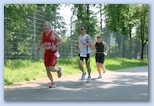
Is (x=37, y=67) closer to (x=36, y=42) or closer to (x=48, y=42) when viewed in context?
(x=36, y=42)

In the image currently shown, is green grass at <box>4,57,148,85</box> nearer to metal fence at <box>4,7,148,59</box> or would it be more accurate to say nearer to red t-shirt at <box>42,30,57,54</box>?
metal fence at <box>4,7,148,59</box>

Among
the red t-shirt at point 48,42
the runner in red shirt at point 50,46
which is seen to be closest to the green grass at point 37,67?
the runner in red shirt at point 50,46

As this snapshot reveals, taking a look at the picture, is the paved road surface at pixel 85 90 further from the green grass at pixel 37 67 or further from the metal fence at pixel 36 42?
the metal fence at pixel 36 42

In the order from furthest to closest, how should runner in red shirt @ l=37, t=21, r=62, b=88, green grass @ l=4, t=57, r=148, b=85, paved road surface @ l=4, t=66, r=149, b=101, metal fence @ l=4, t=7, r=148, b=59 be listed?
metal fence @ l=4, t=7, r=148, b=59 → green grass @ l=4, t=57, r=148, b=85 → runner in red shirt @ l=37, t=21, r=62, b=88 → paved road surface @ l=4, t=66, r=149, b=101

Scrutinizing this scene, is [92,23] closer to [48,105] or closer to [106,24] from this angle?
[106,24]

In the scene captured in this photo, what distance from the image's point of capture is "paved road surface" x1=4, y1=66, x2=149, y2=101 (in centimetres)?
636

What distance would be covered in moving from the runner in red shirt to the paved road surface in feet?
1.06

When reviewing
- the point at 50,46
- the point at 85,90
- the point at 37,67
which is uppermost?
the point at 50,46

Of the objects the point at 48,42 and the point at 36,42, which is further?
the point at 36,42

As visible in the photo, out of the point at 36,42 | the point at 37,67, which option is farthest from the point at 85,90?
the point at 36,42

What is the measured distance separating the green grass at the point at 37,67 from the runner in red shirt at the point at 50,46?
50 cm

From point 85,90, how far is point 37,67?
52.4 inches

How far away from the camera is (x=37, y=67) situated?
25.6ft

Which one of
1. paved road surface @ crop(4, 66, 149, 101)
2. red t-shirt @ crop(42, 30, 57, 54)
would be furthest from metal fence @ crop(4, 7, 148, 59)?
red t-shirt @ crop(42, 30, 57, 54)
